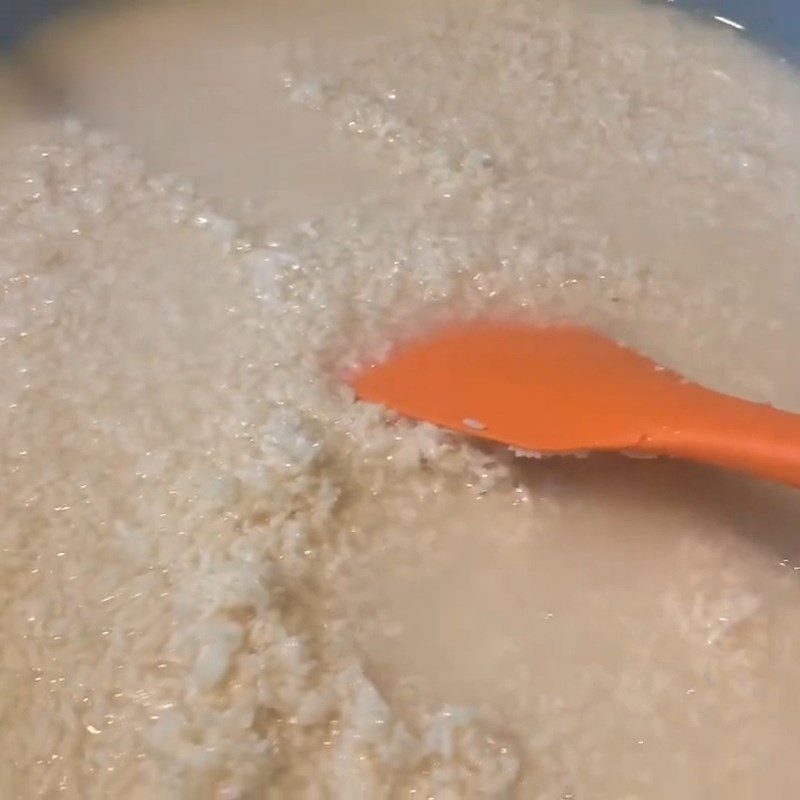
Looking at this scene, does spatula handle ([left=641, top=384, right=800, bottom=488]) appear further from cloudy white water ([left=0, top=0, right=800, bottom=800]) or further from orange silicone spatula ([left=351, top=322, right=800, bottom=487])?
cloudy white water ([left=0, top=0, right=800, bottom=800])

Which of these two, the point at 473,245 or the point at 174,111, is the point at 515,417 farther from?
the point at 174,111

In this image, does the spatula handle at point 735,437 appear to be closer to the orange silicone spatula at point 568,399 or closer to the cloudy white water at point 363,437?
the orange silicone spatula at point 568,399

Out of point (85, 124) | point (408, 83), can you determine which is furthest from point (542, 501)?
point (85, 124)

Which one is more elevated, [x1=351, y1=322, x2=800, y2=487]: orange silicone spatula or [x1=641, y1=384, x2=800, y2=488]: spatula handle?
[x1=641, y1=384, x2=800, y2=488]: spatula handle

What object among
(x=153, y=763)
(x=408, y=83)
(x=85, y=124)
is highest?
(x=408, y=83)

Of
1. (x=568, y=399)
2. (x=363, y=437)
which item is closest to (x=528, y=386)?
(x=568, y=399)

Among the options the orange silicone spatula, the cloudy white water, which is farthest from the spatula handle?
the cloudy white water
